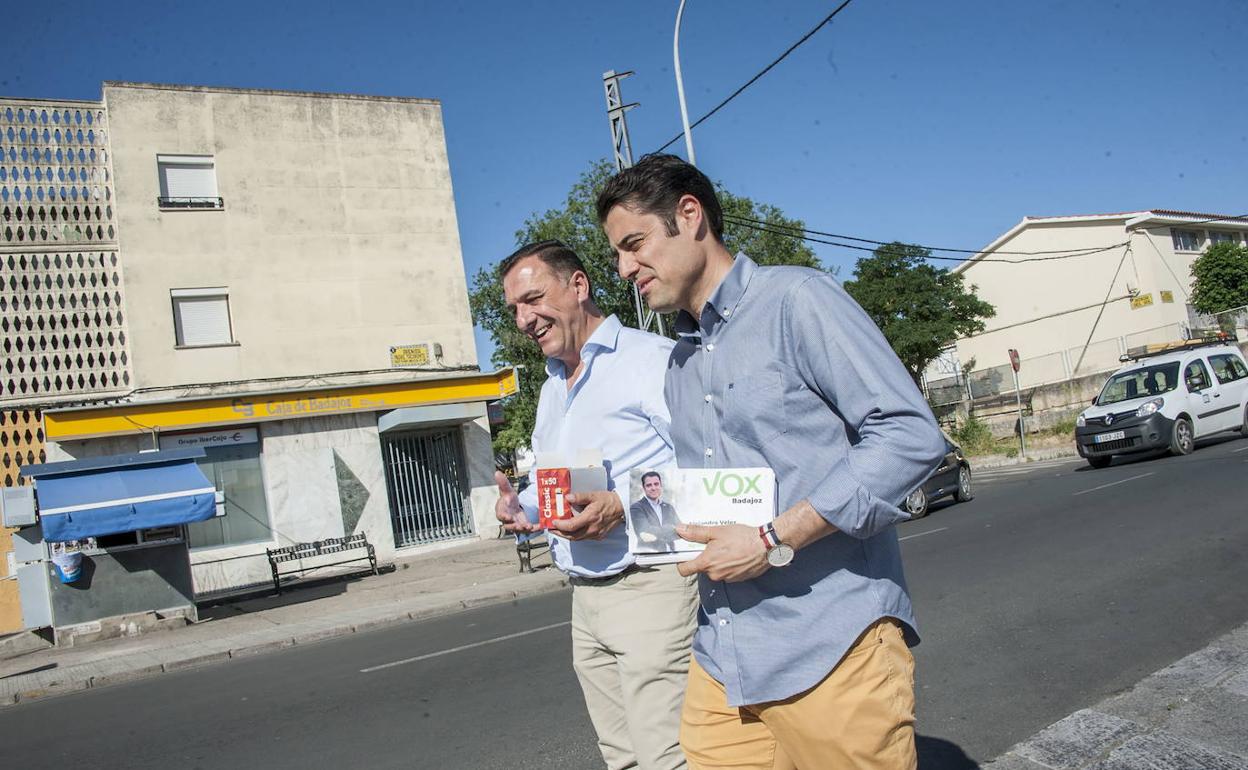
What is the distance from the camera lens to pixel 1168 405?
1644 cm

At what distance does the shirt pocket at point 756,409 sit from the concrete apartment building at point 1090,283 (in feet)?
122

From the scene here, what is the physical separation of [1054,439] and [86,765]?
85.0ft

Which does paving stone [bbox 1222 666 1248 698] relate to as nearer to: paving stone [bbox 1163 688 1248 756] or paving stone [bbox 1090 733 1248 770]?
paving stone [bbox 1163 688 1248 756]

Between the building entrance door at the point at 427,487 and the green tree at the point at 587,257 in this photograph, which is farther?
the green tree at the point at 587,257

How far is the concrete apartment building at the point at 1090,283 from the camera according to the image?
38.9 meters

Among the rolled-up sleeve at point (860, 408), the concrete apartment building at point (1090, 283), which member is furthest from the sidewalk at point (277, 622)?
the concrete apartment building at point (1090, 283)

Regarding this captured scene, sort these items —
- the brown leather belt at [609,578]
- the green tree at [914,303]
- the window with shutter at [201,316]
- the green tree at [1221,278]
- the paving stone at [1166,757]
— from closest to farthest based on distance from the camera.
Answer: the brown leather belt at [609,578], the paving stone at [1166,757], the window with shutter at [201,316], the green tree at [914,303], the green tree at [1221,278]

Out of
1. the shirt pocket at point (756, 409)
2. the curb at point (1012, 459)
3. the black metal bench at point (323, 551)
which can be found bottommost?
the curb at point (1012, 459)

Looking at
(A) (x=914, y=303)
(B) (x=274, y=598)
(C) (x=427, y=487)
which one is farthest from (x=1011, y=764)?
(A) (x=914, y=303)

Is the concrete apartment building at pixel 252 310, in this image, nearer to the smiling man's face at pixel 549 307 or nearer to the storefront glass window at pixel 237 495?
the storefront glass window at pixel 237 495

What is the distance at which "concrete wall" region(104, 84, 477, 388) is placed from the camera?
18.8 meters

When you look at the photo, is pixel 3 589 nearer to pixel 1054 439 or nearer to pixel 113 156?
pixel 113 156

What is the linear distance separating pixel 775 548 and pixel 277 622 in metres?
12.2

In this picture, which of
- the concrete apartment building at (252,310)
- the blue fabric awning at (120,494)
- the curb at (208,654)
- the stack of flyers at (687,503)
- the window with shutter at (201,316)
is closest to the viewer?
the stack of flyers at (687,503)
